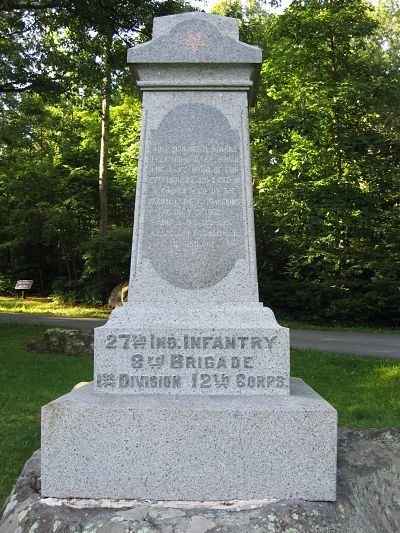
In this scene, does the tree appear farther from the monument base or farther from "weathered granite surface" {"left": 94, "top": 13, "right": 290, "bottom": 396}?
the monument base

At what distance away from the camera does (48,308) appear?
69.1 feet

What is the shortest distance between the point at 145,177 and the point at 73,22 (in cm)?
1105

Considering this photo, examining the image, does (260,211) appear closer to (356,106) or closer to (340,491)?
(356,106)

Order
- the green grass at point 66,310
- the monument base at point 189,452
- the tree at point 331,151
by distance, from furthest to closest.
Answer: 1. the tree at point 331,151
2. the green grass at point 66,310
3. the monument base at point 189,452

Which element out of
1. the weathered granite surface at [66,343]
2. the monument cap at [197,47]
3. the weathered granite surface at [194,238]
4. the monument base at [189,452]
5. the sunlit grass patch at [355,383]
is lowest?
the sunlit grass patch at [355,383]

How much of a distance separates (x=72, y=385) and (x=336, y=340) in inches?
285

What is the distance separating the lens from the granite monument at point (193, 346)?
9.25 feet

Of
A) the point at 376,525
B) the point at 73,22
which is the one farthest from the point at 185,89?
the point at 73,22

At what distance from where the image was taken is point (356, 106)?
16828 mm

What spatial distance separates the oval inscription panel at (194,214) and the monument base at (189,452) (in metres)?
0.97

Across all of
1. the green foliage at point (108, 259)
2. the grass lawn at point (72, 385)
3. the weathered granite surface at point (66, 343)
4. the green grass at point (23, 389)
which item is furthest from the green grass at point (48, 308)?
the grass lawn at point (72, 385)

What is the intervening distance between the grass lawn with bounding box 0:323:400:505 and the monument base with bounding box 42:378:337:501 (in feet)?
5.43

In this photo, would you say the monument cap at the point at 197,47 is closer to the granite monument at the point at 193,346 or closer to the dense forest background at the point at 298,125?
the granite monument at the point at 193,346

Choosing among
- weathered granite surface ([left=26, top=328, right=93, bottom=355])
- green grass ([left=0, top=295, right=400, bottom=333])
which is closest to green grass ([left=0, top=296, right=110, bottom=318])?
green grass ([left=0, top=295, right=400, bottom=333])
